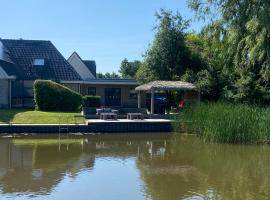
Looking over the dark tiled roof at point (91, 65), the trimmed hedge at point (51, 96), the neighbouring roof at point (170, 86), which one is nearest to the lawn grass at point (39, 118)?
the trimmed hedge at point (51, 96)

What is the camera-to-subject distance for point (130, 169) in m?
14.9

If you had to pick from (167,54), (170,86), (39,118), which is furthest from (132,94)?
(39,118)

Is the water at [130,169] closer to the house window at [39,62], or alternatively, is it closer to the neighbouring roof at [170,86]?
the neighbouring roof at [170,86]

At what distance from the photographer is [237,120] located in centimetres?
2008

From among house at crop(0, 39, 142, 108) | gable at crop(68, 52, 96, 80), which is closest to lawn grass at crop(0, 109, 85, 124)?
house at crop(0, 39, 142, 108)

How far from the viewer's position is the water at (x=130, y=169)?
1150cm

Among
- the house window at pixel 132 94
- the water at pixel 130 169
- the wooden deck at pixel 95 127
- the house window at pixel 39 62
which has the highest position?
the house window at pixel 39 62

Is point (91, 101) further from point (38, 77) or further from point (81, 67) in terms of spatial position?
point (81, 67)

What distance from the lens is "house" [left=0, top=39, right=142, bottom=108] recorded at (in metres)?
36.1

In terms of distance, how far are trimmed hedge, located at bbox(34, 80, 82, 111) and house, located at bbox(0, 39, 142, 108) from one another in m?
4.48

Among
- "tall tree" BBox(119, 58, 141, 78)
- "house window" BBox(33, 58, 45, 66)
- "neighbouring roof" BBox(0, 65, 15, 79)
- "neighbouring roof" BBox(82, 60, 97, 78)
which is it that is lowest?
"neighbouring roof" BBox(0, 65, 15, 79)

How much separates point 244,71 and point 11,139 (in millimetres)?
12939

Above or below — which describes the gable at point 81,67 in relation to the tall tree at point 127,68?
below

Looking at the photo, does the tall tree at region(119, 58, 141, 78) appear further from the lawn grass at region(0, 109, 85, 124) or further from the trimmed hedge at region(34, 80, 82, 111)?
the lawn grass at region(0, 109, 85, 124)
